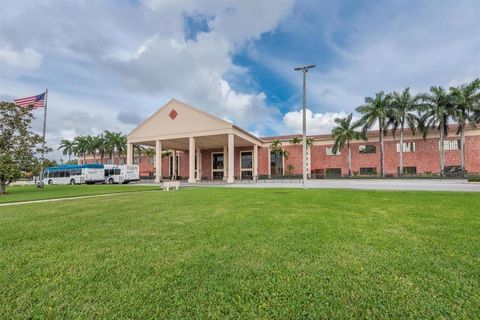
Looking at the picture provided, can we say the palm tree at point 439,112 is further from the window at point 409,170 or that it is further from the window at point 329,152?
the window at point 329,152

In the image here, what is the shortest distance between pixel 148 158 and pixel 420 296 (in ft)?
214

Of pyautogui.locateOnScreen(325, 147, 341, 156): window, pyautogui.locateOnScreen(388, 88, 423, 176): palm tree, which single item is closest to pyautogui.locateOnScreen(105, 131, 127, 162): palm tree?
pyautogui.locateOnScreen(325, 147, 341, 156): window

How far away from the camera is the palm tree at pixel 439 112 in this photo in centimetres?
3634

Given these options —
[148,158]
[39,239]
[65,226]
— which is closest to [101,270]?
[39,239]

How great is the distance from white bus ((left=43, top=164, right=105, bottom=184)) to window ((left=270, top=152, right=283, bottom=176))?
97.3 feet

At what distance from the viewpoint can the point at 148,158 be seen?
63.5m

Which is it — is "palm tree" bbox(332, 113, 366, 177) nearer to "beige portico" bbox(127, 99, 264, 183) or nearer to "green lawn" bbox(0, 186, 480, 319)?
"beige portico" bbox(127, 99, 264, 183)

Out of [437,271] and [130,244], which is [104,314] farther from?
[437,271]

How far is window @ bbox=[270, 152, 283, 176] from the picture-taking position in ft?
165

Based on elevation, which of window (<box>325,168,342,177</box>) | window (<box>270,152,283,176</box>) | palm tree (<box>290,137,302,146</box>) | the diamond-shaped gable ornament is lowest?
window (<box>325,168,342,177</box>)

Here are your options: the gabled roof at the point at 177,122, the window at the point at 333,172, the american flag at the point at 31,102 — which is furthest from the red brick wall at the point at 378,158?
the american flag at the point at 31,102

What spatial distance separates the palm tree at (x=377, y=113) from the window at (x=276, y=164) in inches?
618

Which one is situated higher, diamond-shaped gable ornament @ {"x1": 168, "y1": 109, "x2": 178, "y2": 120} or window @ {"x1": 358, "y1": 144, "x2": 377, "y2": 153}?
diamond-shaped gable ornament @ {"x1": 168, "y1": 109, "x2": 178, "y2": 120}

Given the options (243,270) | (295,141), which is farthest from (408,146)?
(243,270)
